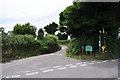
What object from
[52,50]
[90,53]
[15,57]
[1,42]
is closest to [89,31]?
[90,53]

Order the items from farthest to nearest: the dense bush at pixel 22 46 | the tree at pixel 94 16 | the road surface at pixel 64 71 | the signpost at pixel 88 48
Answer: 1. the dense bush at pixel 22 46
2. the signpost at pixel 88 48
3. the tree at pixel 94 16
4. the road surface at pixel 64 71

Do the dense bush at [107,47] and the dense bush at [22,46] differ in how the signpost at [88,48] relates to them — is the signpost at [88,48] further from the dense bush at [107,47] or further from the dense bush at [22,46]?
the dense bush at [22,46]

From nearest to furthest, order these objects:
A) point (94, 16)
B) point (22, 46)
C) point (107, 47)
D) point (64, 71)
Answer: point (64, 71), point (94, 16), point (107, 47), point (22, 46)

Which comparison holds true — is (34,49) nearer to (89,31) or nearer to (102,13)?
(89,31)

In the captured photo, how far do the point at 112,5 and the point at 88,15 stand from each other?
269cm

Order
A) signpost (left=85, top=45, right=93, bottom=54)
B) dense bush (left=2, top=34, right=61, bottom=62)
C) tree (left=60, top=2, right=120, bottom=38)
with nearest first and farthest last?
tree (left=60, top=2, right=120, bottom=38)
signpost (left=85, top=45, right=93, bottom=54)
dense bush (left=2, top=34, right=61, bottom=62)

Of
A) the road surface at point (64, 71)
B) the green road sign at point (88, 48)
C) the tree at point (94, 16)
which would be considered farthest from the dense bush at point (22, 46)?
the green road sign at point (88, 48)

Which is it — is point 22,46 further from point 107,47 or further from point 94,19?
point 107,47

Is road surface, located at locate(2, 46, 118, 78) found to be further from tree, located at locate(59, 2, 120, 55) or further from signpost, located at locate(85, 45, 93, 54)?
tree, located at locate(59, 2, 120, 55)

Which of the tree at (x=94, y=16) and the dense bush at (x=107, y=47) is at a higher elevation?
the tree at (x=94, y=16)

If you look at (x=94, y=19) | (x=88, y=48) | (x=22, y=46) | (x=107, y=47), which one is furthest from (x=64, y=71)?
(x=22, y=46)

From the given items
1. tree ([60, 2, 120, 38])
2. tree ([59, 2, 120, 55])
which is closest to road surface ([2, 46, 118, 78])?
tree ([59, 2, 120, 55])

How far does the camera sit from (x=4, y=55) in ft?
35.6

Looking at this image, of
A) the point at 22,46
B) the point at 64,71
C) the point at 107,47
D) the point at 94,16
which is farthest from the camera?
the point at 22,46
